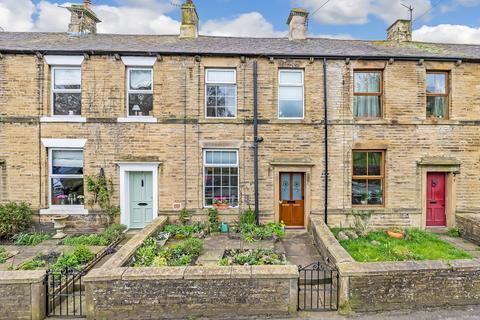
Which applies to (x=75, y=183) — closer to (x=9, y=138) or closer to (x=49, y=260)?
(x=9, y=138)

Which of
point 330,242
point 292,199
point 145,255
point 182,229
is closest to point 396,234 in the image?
point 330,242

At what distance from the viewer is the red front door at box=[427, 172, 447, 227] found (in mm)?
10453

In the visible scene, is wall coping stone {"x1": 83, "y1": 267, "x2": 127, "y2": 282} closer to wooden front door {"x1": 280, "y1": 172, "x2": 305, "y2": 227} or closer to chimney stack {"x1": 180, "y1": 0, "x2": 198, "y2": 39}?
wooden front door {"x1": 280, "y1": 172, "x2": 305, "y2": 227}

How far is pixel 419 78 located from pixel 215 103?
25.5 ft

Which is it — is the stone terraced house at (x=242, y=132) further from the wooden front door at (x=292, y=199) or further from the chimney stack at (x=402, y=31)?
the chimney stack at (x=402, y=31)

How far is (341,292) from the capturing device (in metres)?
5.26

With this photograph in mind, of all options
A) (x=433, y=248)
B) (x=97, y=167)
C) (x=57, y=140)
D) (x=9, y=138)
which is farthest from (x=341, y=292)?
(x=9, y=138)

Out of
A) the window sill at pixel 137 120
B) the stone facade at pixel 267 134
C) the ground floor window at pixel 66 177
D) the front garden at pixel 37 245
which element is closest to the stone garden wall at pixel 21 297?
the front garden at pixel 37 245

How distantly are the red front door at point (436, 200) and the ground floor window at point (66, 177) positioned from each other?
13181mm

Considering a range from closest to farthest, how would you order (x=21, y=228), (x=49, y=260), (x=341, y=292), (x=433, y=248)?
1. (x=341, y=292)
2. (x=49, y=260)
3. (x=433, y=248)
4. (x=21, y=228)

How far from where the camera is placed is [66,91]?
10047 millimetres

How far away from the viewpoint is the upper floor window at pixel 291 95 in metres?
10.3

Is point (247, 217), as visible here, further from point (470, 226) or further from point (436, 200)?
point (470, 226)

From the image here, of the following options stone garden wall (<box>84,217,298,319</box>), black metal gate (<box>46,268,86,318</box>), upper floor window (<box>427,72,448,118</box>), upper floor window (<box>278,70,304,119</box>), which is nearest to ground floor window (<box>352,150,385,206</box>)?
upper floor window (<box>427,72,448,118</box>)
